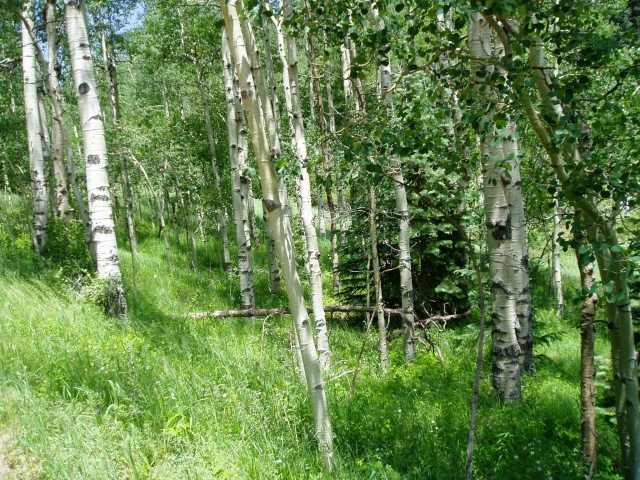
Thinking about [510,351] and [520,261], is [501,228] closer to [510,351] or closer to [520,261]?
[520,261]

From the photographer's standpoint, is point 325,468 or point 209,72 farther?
point 209,72

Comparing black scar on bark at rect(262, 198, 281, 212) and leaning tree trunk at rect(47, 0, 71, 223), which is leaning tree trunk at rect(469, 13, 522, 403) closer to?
black scar on bark at rect(262, 198, 281, 212)

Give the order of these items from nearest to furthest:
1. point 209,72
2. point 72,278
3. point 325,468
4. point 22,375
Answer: point 325,468 → point 22,375 → point 72,278 → point 209,72

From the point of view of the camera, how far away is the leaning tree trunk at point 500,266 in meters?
4.49

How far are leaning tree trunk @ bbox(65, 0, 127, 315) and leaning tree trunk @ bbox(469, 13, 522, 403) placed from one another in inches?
171

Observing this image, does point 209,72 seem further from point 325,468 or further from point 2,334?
point 325,468

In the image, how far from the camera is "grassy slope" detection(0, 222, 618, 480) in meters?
3.03

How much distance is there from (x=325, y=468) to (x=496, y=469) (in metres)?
1.64

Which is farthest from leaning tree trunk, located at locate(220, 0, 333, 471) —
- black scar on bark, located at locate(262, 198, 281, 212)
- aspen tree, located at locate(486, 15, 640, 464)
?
aspen tree, located at locate(486, 15, 640, 464)

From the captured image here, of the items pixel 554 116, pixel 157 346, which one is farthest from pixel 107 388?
pixel 554 116

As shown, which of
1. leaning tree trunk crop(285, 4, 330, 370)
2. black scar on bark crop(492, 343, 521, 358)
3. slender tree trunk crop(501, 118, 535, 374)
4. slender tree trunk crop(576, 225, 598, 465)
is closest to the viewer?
slender tree trunk crop(576, 225, 598, 465)

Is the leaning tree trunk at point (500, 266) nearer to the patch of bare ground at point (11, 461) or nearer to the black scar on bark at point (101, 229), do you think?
the patch of bare ground at point (11, 461)

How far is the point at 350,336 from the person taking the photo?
849 cm

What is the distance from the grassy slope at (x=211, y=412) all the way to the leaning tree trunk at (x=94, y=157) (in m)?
0.48
